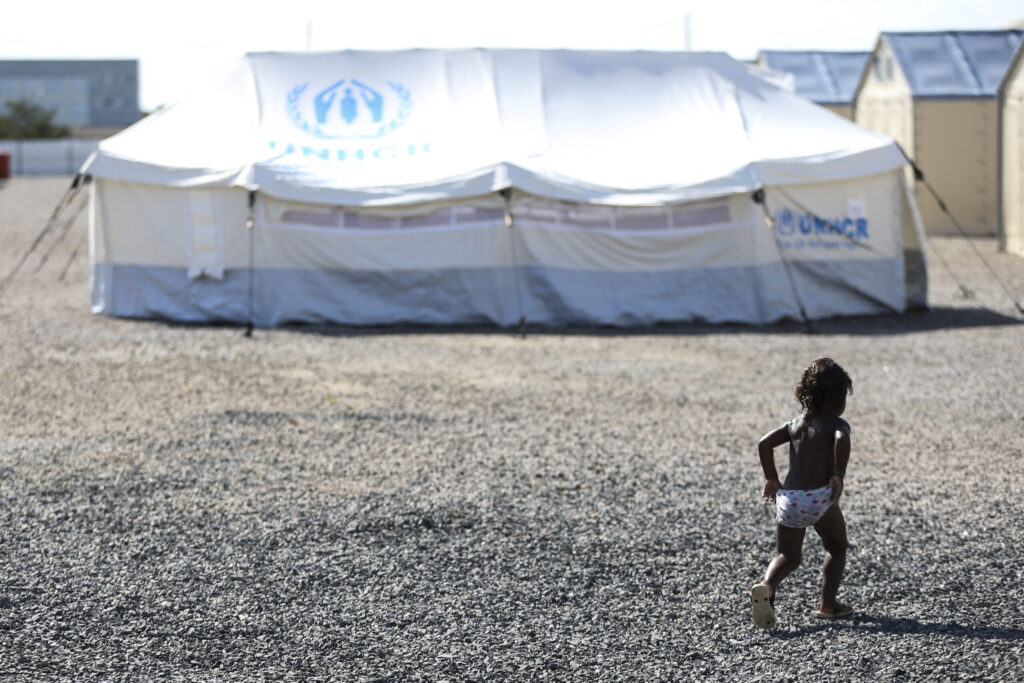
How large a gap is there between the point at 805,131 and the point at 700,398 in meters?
5.95

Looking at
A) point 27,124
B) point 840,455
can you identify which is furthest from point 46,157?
point 840,455

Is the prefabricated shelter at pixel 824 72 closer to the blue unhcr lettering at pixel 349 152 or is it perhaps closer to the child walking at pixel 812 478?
the blue unhcr lettering at pixel 349 152

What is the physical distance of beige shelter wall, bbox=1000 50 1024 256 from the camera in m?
19.9

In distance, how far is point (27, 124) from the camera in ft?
211

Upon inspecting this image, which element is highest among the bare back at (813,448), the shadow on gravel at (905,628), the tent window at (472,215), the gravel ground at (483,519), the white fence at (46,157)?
the bare back at (813,448)

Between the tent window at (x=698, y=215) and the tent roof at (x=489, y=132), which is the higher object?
the tent roof at (x=489, y=132)

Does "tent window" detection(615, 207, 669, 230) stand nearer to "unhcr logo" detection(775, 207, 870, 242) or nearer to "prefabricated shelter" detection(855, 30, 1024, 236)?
"unhcr logo" detection(775, 207, 870, 242)

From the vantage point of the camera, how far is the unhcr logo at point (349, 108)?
14.4 m

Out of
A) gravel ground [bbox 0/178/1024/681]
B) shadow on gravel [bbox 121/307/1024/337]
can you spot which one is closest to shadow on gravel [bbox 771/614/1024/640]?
gravel ground [bbox 0/178/1024/681]

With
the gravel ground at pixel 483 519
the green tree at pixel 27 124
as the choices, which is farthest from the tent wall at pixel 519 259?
the green tree at pixel 27 124

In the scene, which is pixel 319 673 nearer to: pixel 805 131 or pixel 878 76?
pixel 805 131

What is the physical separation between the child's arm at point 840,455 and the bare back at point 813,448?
0.04 ft

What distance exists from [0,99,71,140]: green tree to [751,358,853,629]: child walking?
209 ft

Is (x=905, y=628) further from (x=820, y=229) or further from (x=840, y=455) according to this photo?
(x=820, y=229)
